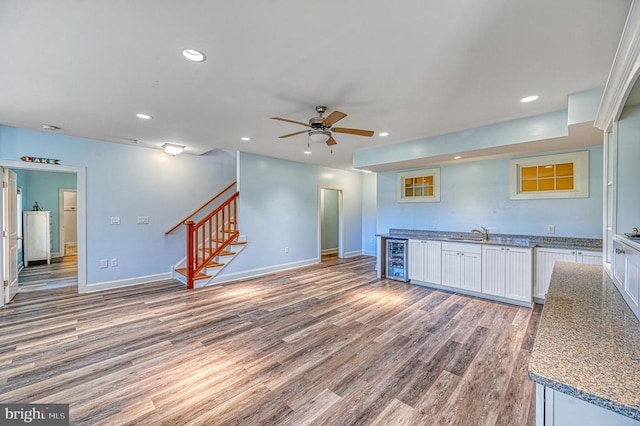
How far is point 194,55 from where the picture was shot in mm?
2107

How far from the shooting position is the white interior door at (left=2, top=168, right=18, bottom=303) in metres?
3.97

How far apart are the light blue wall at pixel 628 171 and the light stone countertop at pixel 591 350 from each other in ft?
1.76

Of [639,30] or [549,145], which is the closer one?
[639,30]

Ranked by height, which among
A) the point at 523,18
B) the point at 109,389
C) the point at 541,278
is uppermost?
the point at 523,18

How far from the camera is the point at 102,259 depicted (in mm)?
4719

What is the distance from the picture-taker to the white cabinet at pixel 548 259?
138 inches

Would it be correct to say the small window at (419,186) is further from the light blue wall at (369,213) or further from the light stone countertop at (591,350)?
the light stone countertop at (591,350)

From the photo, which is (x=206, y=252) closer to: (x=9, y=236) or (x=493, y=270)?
(x=9, y=236)

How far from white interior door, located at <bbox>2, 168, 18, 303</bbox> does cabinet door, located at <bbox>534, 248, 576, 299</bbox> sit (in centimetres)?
758

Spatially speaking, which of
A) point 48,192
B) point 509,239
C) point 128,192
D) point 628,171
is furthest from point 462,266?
point 48,192

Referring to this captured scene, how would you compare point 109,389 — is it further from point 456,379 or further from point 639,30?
point 639,30

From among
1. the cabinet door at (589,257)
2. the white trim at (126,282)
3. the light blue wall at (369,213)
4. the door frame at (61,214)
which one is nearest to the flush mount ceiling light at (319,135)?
the cabinet door at (589,257)

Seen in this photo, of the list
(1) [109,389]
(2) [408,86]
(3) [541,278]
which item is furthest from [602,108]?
(1) [109,389]

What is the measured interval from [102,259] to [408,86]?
5472 mm
